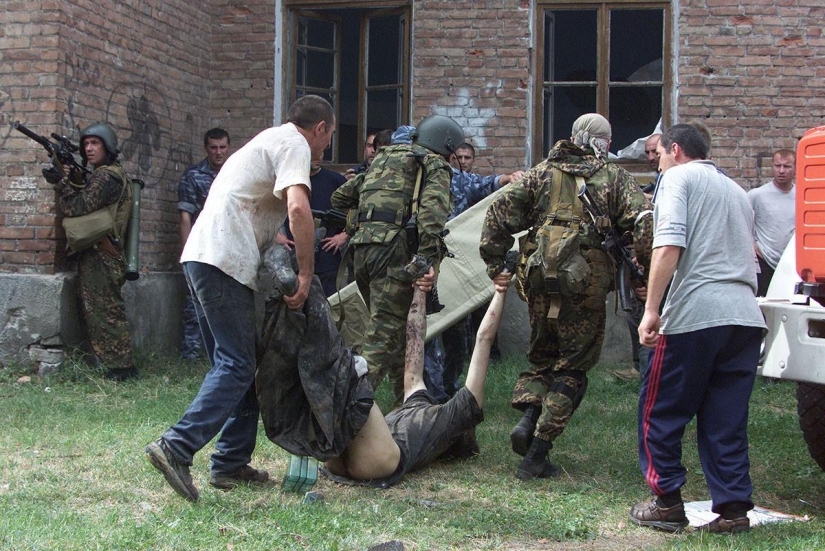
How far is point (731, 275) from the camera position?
4164 mm

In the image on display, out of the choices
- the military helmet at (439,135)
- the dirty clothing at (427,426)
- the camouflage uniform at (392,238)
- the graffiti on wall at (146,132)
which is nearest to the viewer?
the dirty clothing at (427,426)

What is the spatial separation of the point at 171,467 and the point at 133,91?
5.45 metres

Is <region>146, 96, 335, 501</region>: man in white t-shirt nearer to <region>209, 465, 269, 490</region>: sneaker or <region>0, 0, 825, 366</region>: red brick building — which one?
<region>209, 465, 269, 490</region>: sneaker

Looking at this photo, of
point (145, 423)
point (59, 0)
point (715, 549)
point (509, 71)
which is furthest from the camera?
point (509, 71)

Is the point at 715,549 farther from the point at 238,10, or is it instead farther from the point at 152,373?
the point at 238,10

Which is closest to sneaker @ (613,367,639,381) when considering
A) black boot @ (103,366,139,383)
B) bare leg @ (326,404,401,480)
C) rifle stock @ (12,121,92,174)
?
bare leg @ (326,404,401,480)

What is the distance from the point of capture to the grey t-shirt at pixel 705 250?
4129mm

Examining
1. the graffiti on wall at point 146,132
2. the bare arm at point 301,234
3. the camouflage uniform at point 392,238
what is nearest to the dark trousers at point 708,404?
the bare arm at point 301,234

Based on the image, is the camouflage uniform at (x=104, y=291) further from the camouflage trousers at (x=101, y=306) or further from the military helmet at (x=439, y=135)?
the military helmet at (x=439, y=135)

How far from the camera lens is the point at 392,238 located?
5816 millimetres

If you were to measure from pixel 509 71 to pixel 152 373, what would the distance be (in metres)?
4.32

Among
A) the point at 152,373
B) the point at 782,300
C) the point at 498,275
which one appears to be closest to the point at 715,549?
the point at 782,300

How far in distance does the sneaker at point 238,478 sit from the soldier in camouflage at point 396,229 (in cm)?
111

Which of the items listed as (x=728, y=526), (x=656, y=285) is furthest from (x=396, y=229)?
(x=728, y=526)
